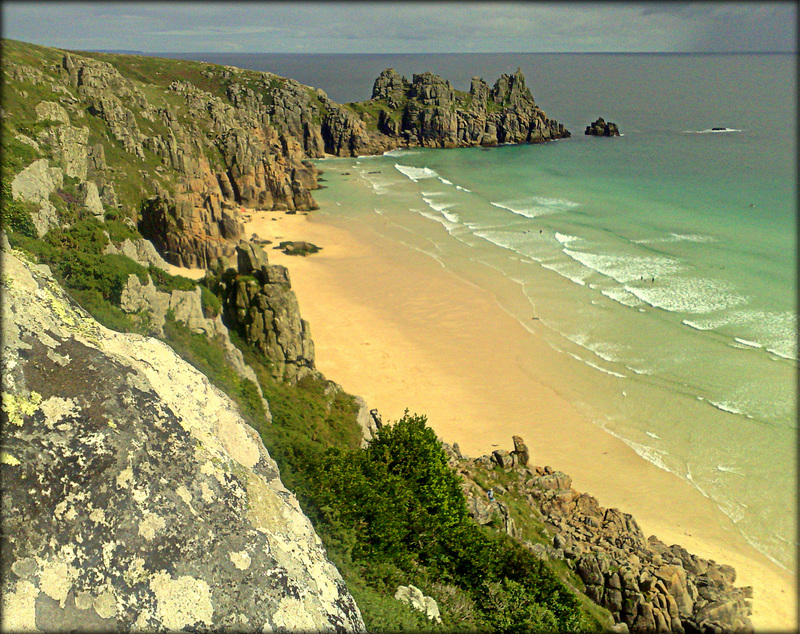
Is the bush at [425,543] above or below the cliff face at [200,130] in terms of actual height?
below

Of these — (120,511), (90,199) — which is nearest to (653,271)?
(90,199)

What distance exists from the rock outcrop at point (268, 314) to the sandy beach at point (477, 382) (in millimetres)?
4652

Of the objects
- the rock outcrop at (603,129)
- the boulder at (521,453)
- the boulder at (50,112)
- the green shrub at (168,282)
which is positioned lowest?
the boulder at (521,453)

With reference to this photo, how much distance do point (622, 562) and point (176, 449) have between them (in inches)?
645

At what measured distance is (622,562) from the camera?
671 inches

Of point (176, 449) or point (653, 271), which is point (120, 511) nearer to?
point (176, 449)

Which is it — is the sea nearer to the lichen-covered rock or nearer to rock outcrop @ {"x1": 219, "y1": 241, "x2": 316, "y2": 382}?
rock outcrop @ {"x1": 219, "y1": 241, "x2": 316, "y2": 382}

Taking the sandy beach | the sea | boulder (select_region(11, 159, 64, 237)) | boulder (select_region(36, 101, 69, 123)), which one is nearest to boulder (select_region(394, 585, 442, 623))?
the sandy beach

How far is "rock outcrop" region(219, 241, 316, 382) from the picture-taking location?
2264cm

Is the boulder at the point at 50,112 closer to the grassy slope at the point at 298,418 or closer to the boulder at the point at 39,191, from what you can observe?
the grassy slope at the point at 298,418

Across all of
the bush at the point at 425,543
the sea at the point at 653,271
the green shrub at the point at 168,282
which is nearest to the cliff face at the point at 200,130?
the green shrub at the point at 168,282

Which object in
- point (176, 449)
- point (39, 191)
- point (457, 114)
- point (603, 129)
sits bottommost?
point (176, 449)

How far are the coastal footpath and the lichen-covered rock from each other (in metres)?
0.02

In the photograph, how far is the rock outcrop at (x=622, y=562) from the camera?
50.6 ft
